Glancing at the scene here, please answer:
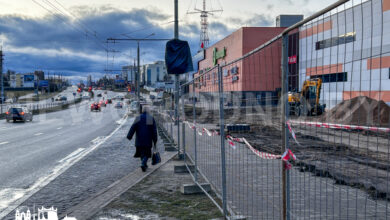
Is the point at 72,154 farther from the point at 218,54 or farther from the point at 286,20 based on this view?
the point at 286,20

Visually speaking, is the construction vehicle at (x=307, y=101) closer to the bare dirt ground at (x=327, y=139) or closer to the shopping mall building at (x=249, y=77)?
the bare dirt ground at (x=327, y=139)

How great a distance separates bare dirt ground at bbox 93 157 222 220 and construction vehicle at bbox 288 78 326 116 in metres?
2.45

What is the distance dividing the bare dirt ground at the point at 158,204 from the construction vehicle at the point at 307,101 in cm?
245

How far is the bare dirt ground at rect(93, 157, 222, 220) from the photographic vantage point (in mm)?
5191

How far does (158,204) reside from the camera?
19.0 feet

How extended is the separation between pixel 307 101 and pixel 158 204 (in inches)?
138

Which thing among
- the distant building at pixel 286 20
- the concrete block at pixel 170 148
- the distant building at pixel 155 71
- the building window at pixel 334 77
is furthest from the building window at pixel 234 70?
the distant building at pixel 155 71

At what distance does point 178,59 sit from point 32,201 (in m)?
5.15

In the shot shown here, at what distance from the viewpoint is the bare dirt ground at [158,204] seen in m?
5.19

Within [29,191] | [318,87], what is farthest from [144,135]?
[318,87]

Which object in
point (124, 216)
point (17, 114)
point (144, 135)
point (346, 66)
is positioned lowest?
point (124, 216)

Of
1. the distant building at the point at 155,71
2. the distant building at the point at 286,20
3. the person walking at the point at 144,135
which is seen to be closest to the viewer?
the person walking at the point at 144,135

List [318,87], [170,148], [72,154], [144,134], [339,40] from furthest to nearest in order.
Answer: [72,154] < [170,148] < [144,134] < [318,87] < [339,40]

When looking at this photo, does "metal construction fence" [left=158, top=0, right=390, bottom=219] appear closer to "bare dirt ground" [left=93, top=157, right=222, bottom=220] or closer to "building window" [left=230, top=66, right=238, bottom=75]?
"building window" [left=230, top=66, right=238, bottom=75]
